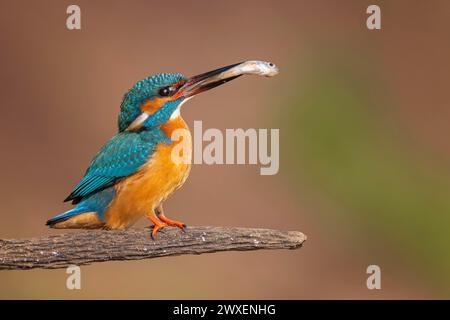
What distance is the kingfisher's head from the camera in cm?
300

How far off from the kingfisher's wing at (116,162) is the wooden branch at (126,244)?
18cm

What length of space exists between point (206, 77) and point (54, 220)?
80 centimetres

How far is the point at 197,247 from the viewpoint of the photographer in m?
3.01

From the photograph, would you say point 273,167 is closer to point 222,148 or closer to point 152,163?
point 222,148

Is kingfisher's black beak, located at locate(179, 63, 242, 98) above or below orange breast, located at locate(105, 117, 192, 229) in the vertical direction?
above

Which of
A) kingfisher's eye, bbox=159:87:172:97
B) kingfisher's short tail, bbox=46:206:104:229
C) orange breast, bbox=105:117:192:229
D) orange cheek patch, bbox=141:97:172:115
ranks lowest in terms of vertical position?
kingfisher's short tail, bbox=46:206:104:229

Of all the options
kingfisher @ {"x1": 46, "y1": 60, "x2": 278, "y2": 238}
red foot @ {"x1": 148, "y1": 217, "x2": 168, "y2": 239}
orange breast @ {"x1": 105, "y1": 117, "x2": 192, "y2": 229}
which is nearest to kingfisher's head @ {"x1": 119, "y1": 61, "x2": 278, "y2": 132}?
kingfisher @ {"x1": 46, "y1": 60, "x2": 278, "y2": 238}

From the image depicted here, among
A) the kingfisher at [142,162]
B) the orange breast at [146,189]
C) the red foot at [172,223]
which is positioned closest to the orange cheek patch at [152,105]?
Answer: the kingfisher at [142,162]

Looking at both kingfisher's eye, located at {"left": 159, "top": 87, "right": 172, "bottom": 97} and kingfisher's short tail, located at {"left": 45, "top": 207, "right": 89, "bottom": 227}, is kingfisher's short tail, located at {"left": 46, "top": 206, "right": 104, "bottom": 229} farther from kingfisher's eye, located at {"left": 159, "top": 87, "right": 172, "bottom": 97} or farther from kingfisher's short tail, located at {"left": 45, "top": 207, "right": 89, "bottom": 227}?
kingfisher's eye, located at {"left": 159, "top": 87, "right": 172, "bottom": 97}

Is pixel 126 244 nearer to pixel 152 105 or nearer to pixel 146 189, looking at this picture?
pixel 146 189

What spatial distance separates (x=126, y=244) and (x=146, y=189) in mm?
230

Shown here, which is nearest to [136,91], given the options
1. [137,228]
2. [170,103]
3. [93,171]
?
[170,103]

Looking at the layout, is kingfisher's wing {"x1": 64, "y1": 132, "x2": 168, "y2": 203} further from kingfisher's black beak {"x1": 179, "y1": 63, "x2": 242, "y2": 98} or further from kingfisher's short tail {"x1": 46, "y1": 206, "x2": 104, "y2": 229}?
kingfisher's black beak {"x1": 179, "y1": 63, "x2": 242, "y2": 98}

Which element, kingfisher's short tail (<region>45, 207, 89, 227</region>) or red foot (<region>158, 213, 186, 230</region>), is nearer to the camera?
kingfisher's short tail (<region>45, 207, 89, 227</region>)
